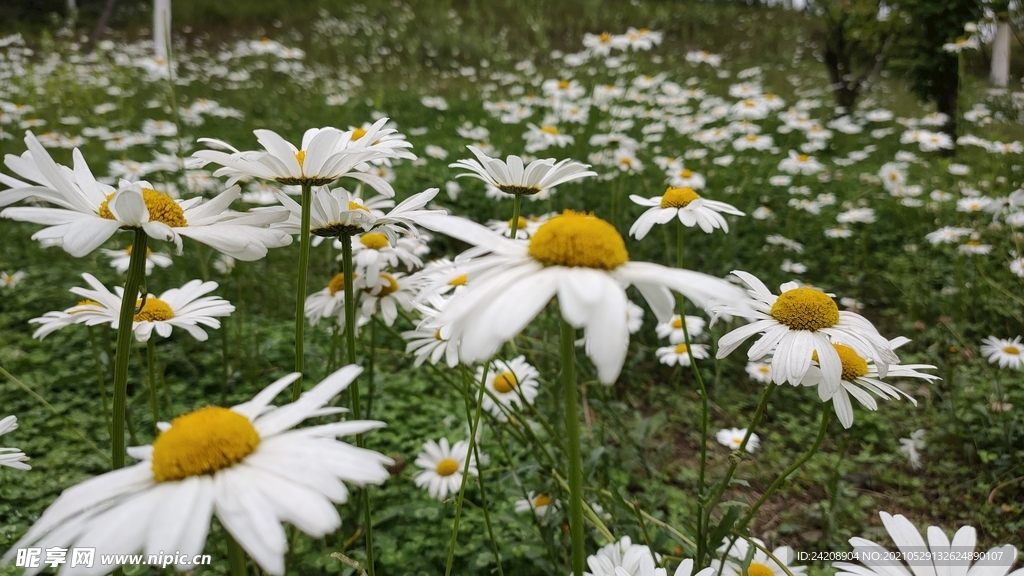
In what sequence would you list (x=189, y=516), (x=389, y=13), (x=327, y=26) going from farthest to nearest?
(x=389, y=13) → (x=327, y=26) → (x=189, y=516)

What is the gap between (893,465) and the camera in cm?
195

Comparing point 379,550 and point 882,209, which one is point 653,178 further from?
point 379,550

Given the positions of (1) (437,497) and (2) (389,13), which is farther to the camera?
(2) (389,13)

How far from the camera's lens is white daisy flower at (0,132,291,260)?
0.60 meters

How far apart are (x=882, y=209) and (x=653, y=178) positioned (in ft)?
5.02

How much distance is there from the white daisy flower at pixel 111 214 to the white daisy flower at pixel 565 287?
23cm

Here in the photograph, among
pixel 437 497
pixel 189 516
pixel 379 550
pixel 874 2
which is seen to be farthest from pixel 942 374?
pixel 874 2

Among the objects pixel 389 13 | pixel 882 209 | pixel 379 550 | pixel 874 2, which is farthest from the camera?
pixel 389 13

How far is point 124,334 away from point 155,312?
1.41 feet

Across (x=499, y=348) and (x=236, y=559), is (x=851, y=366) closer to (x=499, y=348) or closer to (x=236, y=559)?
(x=499, y=348)

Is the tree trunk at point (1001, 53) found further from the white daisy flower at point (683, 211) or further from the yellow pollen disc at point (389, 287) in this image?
the yellow pollen disc at point (389, 287)

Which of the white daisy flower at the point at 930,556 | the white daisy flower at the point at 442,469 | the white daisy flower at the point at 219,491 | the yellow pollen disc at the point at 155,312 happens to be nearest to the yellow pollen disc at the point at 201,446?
the white daisy flower at the point at 219,491

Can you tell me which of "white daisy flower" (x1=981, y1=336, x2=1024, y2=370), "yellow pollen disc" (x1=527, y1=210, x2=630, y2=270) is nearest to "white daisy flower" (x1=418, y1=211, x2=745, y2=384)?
"yellow pollen disc" (x1=527, y1=210, x2=630, y2=270)

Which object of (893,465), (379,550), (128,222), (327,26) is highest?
(327,26)
